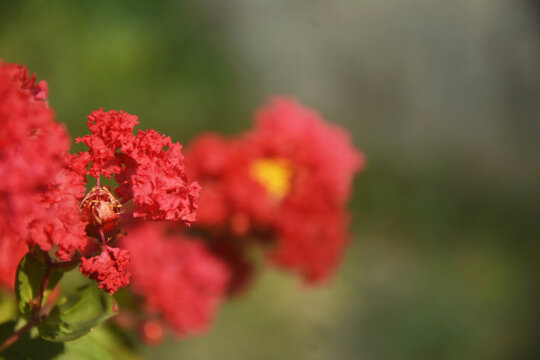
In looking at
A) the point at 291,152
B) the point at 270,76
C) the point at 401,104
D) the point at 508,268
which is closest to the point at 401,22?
the point at 401,104

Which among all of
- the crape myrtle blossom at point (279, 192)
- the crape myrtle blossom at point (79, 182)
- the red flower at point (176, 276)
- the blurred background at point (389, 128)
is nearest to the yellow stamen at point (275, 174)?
the crape myrtle blossom at point (279, 192)

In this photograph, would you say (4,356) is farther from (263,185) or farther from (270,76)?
(270,76)

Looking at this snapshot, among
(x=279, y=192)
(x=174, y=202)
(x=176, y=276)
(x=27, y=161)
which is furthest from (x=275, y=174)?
(x=27, y=161)

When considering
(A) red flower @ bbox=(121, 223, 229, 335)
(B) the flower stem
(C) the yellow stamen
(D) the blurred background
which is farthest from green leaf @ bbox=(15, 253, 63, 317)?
(D) the blurred background

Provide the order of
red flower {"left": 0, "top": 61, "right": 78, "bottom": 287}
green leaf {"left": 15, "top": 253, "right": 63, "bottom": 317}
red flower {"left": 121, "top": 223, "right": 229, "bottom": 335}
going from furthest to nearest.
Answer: red flower {"left": 121, "top": 223, "right": 229, "bottom": 335}, green leaf {"left": 15, "top": 253, "right": 63, "bottom": 317}, red flower {"left": 0, "top": 61, "right": 78, "bottom": 287}

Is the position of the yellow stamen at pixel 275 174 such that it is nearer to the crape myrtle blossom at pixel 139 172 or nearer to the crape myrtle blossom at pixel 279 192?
the crape myrtle blossom at pixel 279 192

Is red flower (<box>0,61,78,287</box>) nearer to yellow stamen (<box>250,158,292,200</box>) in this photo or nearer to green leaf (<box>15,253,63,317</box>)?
green leaf (<box>15,253,63,317</box>)
